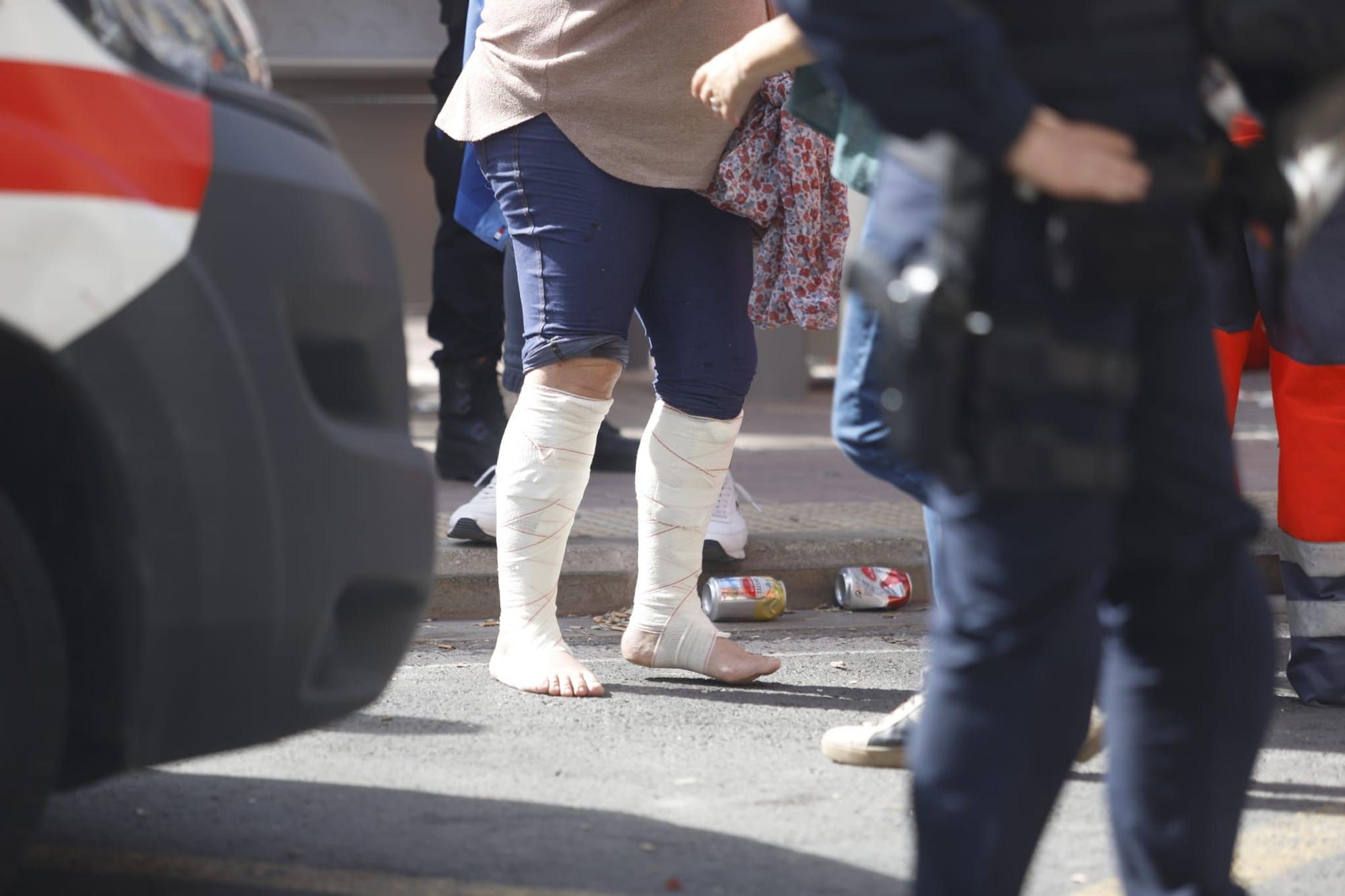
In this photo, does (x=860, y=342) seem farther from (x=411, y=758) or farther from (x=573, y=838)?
(x=411, y=758)

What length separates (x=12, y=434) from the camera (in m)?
2.08

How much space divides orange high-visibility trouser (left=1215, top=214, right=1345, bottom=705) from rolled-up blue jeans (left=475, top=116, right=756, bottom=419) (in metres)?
1.00

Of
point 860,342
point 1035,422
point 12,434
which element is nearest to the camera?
point 1035,422

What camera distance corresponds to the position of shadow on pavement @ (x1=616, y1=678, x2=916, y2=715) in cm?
362

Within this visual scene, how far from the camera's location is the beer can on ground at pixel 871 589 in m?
4.88

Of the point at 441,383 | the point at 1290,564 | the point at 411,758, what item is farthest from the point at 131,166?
the point at 441,383

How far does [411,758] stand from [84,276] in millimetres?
1430

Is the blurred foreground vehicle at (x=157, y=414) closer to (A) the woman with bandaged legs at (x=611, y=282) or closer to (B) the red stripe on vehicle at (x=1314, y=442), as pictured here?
(A) the woman with bandaged legs at (x=611, y=282)

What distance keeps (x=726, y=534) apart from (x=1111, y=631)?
2.86 m

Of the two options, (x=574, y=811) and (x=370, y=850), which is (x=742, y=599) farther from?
(x=370, y=850)

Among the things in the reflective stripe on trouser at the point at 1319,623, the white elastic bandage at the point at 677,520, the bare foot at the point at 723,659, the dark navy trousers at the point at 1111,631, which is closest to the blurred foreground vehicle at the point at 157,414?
the dark navy trousers at the point at 1111,631

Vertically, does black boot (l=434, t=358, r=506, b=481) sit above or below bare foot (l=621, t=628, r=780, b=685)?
below

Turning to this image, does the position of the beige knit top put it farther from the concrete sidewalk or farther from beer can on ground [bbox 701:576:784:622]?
the concrete sidewalk

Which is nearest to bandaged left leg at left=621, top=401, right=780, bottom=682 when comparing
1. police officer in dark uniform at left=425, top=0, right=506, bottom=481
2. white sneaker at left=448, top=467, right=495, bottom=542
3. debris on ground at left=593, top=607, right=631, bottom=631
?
debris on ground at left=593, top=607, right=631, bottom=631
